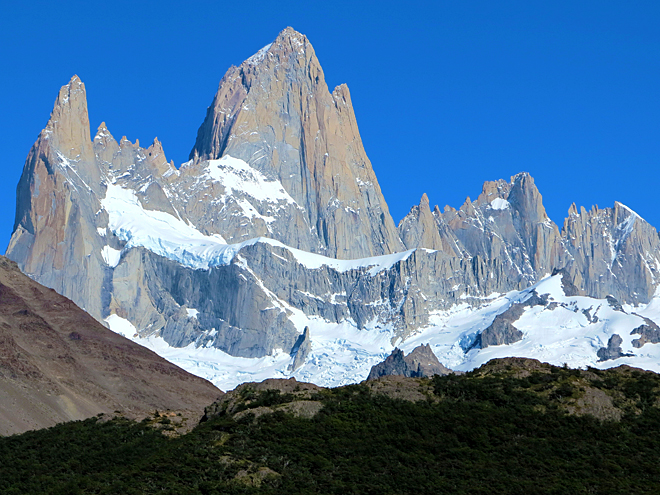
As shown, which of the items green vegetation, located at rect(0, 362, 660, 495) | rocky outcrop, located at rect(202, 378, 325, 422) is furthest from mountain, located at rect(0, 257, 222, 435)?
green vegetation, located at rect(0, 362, 660, 495)

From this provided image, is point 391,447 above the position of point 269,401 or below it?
below

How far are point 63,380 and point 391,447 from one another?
111m

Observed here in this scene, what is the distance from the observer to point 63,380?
168 metres

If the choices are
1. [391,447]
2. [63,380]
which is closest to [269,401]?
[391,447]

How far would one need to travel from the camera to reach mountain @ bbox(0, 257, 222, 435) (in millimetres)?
142250

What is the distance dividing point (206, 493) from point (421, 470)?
37.9 feet

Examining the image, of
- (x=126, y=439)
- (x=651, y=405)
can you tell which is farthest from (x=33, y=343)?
(x=651, y=405)

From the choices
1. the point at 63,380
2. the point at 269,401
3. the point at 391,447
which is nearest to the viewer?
the point at 391,447

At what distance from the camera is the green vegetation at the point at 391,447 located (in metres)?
59.4

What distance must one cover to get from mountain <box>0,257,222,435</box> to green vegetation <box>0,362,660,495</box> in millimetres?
61692

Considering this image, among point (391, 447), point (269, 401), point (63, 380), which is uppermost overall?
point (63, 380)

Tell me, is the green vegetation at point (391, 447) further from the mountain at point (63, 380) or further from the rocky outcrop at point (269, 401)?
the mountain at point (63, 380)

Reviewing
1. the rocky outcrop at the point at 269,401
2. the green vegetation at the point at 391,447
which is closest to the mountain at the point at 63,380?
the rocky outcrop at the point at 269,401

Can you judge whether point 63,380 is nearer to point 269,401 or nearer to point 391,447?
point 269,401
